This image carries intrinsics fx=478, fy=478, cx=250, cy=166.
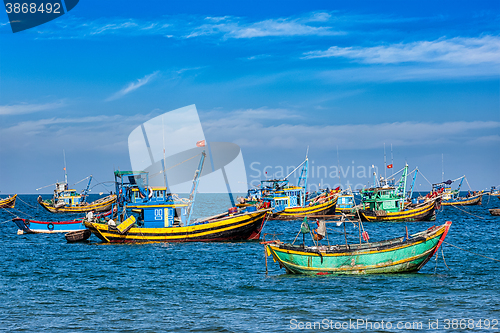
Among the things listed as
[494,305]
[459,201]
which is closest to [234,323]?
[494,305]

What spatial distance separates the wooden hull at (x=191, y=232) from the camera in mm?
39312

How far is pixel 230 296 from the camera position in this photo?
22.8 m

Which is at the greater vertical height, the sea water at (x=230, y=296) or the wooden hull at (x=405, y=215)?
the wooden hull at (x=405, y=215)

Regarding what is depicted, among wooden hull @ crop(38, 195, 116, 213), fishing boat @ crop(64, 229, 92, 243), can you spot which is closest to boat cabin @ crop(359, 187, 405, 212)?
fishing boat @ crop(64, 229, 92, 243)

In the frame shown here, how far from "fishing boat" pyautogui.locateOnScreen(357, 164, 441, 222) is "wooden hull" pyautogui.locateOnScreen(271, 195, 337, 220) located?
4864mm

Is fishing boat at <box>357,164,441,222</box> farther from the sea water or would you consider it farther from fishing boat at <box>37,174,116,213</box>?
fishing boat at <box>37,174,116,213</box>

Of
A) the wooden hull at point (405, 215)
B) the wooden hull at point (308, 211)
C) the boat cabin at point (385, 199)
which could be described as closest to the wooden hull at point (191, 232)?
the wooden hull at point (405, 215)

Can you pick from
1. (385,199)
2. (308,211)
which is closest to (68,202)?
(308,211)

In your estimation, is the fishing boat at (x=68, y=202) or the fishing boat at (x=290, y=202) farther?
the fishing boat at (x=68, y=202)

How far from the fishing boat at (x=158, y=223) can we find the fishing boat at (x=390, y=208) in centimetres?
2984

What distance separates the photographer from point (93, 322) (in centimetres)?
1870

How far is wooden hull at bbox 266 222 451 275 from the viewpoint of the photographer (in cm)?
2531

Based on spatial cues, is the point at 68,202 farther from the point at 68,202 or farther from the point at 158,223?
the point at 158,223

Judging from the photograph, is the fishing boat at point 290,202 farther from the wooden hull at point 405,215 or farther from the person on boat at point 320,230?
the person on boat at point 320,230
